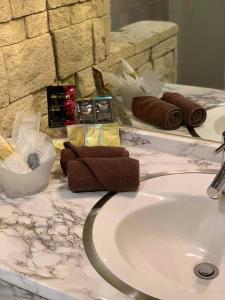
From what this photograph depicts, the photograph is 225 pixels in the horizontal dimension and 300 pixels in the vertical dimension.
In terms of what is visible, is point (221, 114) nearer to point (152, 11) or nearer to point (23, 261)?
point (152, 11)

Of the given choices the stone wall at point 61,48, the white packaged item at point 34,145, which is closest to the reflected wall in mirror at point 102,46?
the stone wall at point 61,48

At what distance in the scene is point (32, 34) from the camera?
1.22m

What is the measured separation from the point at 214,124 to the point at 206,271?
422mm

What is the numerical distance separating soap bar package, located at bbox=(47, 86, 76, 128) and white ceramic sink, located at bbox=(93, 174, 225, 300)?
0.38 m

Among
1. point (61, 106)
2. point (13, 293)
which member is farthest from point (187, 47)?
point (13, 293)

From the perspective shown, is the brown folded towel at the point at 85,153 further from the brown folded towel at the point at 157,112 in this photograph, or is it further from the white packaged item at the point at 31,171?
the brown folded towel at the point at 157,112

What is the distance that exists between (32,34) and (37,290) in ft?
2.43

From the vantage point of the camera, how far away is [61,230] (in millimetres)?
939

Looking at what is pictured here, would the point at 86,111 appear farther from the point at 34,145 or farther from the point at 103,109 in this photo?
the point at 34,145

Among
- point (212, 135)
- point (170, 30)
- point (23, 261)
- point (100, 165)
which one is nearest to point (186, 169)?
point (212, 135)

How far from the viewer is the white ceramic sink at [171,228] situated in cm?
96

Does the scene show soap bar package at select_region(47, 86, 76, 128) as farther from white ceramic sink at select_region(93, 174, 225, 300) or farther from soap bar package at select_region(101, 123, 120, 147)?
white ceramic sink at select_region(93, 174, 225, 300)

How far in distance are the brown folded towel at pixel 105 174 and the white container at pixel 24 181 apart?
7cm

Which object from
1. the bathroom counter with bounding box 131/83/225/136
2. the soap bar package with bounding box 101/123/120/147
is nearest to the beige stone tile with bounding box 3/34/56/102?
the soap bar package with bounding box 101/123/120/147
